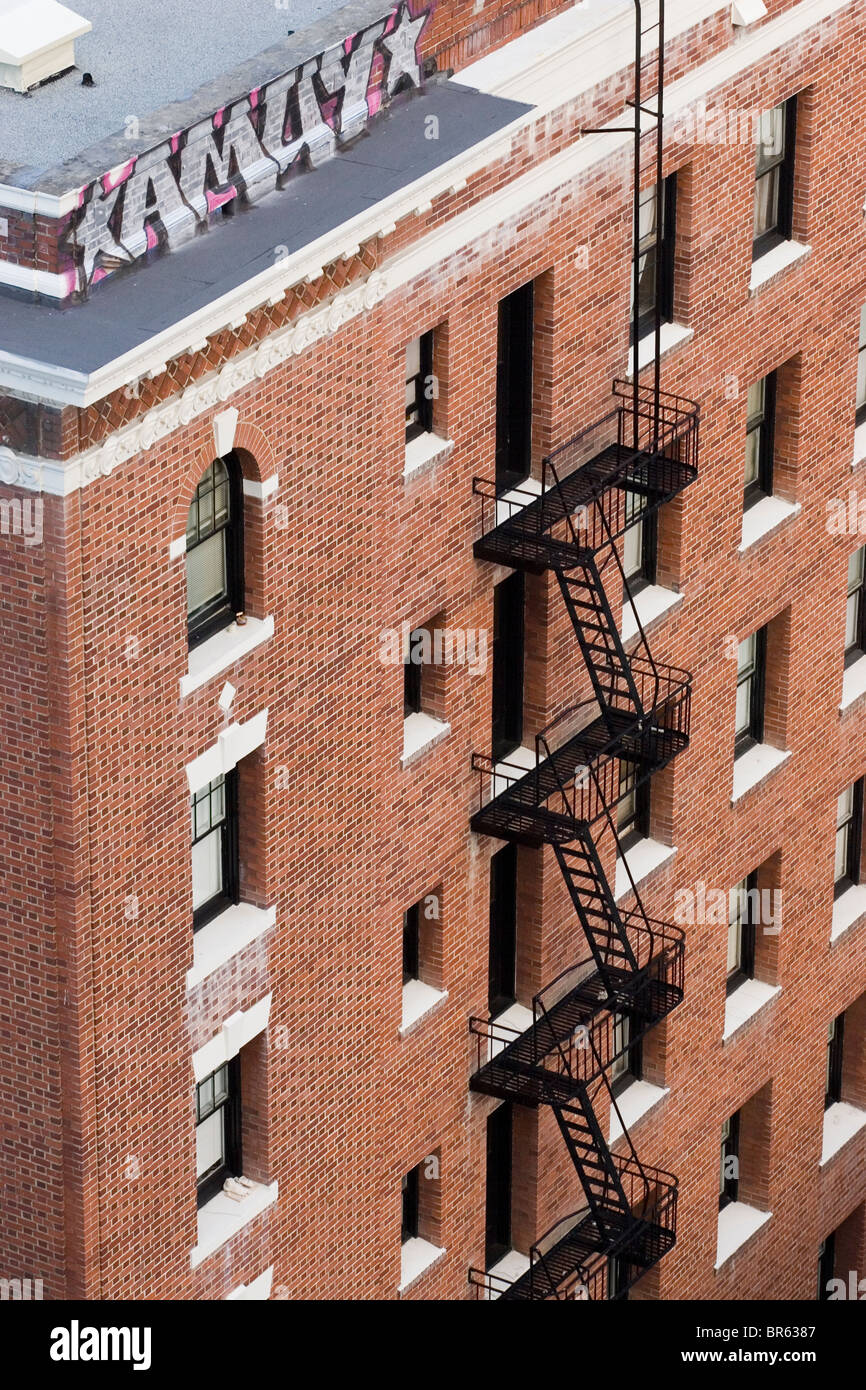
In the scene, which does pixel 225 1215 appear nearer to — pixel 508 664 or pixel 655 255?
pixel 508 664

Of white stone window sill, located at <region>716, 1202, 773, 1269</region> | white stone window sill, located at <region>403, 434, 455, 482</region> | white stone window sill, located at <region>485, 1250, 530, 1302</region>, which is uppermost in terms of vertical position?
white stone window sill, located at <region>403, 434, 455, 482</region>

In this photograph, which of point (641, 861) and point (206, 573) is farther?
point (641, 861)

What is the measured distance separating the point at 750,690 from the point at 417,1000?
9.31m

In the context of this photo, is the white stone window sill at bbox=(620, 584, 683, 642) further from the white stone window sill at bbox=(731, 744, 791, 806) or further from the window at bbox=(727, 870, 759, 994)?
the window at bbox=(727, 870, 759, 994)

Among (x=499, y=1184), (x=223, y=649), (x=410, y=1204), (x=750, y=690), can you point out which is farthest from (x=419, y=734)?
(x=750, y=690)

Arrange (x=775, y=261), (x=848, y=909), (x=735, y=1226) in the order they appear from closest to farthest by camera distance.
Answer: (x=775, y=261) < (x=735, y=1226) < (x=848, y=909)

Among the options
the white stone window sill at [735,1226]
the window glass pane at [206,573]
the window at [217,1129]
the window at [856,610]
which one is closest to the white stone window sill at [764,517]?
the window at [856,610]

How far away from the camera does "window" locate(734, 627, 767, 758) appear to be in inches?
1987

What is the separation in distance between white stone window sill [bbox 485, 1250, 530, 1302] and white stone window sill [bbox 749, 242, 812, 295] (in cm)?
1371

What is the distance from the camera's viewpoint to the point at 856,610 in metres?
53.5

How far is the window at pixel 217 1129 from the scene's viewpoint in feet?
134

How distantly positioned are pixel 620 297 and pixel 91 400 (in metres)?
12.3

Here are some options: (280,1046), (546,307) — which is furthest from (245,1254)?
(546,307)

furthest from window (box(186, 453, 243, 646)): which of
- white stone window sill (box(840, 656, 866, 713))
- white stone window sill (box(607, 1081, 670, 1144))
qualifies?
white stone window sill (box(840, 656, 866, 713))
